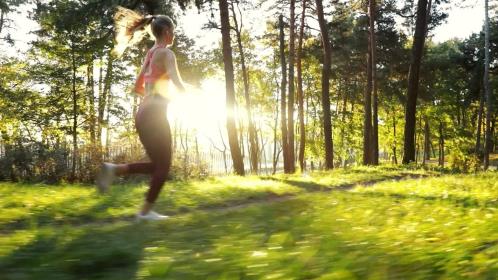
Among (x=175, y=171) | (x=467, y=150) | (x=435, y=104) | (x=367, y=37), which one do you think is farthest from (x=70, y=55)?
(x=467, y=150)

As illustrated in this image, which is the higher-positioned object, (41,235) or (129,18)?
(129,18)

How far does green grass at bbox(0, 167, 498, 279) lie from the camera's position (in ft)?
9.53

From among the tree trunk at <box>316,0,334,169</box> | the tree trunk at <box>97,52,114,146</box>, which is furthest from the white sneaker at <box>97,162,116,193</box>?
the tree trunk at <box>97,52,114,146</box>

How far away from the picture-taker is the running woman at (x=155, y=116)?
485cm

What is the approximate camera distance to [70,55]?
2411 cm

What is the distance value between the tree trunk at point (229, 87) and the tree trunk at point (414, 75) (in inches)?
281

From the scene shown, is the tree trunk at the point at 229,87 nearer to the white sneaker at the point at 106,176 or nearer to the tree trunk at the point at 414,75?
the tree trunk at the point at 414,75

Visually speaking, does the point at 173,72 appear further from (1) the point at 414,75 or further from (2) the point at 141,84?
(1) the point at 414,75

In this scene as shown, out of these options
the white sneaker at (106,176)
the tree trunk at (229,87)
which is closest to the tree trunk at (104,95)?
the tree trunk at (229,87)

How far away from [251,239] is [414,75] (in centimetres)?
1719

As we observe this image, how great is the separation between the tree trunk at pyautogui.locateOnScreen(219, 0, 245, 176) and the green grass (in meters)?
10.7

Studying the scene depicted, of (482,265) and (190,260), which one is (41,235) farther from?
(482,265)

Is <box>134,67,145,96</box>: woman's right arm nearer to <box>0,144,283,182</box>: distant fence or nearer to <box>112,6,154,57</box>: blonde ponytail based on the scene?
<box>112,6,154,57</box>: blonde ponytail

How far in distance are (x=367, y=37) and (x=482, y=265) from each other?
3070 centimetres
